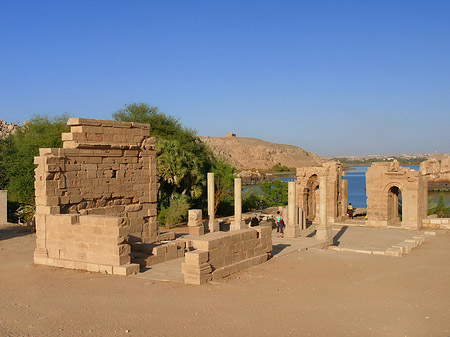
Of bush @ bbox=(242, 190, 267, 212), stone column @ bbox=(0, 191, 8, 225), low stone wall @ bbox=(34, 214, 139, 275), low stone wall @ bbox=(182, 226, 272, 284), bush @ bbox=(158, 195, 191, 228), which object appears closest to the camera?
low stone wall @ bbox=(182, 226, 272, 284)

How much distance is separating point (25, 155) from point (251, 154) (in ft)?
333

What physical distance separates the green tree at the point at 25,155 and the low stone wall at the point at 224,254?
641 inches

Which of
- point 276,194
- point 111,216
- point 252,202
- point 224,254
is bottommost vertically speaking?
point 252,202

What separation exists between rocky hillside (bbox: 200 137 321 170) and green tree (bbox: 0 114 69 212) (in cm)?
8475

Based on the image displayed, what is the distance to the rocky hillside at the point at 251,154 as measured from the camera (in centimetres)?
12100

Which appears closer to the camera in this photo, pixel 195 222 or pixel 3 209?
pixel 195 222

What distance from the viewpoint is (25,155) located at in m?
26.1

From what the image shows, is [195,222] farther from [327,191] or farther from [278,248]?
[327,191]

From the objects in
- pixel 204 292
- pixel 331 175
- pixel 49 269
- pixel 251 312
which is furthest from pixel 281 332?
pixel 331 175

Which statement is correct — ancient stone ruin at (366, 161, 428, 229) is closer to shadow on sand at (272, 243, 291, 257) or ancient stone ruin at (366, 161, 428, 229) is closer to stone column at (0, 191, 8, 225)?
shadow on sand at (272, 243, 291, 257)

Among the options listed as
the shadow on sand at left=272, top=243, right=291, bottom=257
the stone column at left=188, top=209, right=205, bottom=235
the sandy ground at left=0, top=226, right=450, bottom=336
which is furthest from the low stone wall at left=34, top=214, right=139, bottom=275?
the stone column at left=188, top=209, right=205, bottom=235

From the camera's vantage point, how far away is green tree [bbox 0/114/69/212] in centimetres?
2509

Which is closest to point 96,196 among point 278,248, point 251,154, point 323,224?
point 278,248

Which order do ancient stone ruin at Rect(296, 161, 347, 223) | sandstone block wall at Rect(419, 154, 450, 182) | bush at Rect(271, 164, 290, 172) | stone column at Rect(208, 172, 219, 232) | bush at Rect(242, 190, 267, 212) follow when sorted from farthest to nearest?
bush at Rect(271, 164, 290, 172)
sandstone block wall at Rect(419, 154, 450, 182)
bush at Rect(242, 190, 267, 212)
ancient stone ruin at Rect(296, 161, 347, 223)
stone column at Rect(208, 172, 219, 232)
